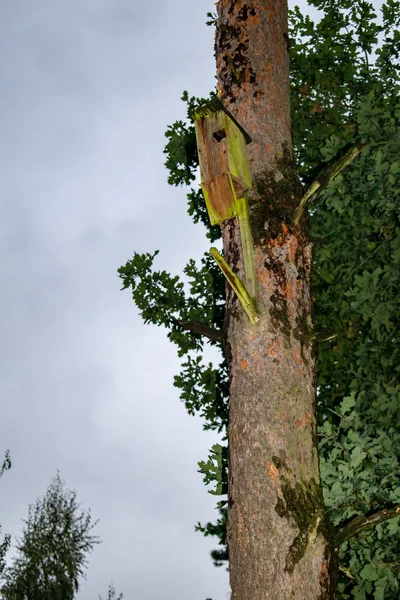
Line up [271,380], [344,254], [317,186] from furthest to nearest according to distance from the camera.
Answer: [344,254] → [317,186] → [271,380]

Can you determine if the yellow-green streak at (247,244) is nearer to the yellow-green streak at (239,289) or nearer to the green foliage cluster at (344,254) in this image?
the yellow-green streak at (239,289)

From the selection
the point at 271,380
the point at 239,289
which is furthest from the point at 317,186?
the point at 271,380

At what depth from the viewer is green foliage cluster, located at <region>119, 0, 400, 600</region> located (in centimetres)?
718

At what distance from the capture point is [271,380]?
11.2ft

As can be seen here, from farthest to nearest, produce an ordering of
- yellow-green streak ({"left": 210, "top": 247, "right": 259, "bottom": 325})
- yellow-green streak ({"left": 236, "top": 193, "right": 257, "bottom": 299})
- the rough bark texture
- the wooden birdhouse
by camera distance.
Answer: the wooden birdhouse
yellow-green streak ({"left": 236, "top": 193, "right": 257, "bottom": 299})
yellow-green streak ({"left": 210, "top": 247, "right": 259, "bottom": 325})
the rough bark texture

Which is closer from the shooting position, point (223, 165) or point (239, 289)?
point (239, 289)

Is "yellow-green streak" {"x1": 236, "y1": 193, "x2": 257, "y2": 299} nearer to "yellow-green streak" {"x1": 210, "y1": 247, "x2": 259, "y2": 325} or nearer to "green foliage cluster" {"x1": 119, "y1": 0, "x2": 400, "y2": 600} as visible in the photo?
"yellow-green streak" {"x1": 210, "y1": 247, "x2": 259, "y2": 325}

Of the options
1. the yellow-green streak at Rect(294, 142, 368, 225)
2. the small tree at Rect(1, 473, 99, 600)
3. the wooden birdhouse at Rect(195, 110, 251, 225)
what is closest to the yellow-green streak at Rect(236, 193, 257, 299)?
the wooden birdhouse at Rect(195, 110, 251, 225)

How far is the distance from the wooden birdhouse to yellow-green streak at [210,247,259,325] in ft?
1.48

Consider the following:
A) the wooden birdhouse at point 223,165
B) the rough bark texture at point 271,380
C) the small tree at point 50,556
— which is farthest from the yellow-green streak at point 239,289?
the small tree at point 50,556

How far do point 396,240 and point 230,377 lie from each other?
4693 mm

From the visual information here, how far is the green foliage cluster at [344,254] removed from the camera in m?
7.18

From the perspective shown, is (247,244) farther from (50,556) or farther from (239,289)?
(50,556)

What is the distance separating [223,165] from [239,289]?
2.59 ft
